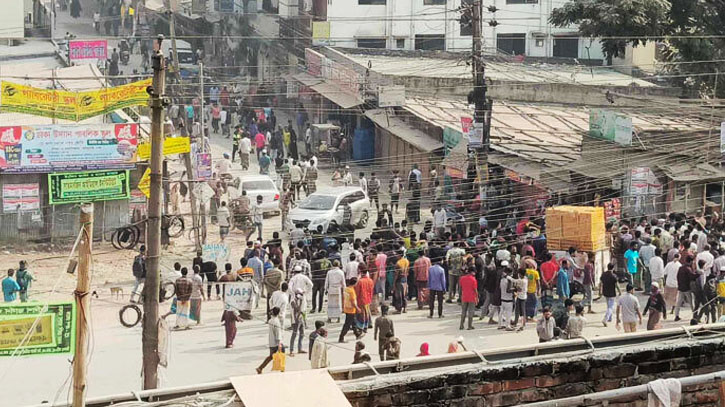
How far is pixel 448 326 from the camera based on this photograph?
22062 mm

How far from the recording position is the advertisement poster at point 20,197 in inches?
1128

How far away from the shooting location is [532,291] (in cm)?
2159

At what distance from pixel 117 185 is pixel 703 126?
1446cm

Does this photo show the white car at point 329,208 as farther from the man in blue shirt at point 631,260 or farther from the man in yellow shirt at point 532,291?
the man in yellow shirt at point 532,291

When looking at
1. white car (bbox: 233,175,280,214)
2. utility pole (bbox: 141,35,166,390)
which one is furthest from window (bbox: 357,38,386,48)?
utility pole (bbox: 141,35,166,390)

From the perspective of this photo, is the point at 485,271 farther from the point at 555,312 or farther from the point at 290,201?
the point at 290,201

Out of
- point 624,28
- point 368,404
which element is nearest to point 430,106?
point 624,28

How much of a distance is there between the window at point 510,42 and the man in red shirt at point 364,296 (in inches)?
1337

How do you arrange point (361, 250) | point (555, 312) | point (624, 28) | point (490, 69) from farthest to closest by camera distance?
point (490, 69) < point (624, 28) < point (361, 250) < point (555, 312)

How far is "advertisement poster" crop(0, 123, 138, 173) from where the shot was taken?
2850cm

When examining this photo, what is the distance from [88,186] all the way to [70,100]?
1.97m

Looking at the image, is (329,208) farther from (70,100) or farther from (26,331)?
(26,331)

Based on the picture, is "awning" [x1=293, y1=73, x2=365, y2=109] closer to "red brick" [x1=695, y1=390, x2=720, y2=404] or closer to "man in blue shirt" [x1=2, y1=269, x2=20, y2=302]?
"man in blue shirt" [x1=2, y1=269, x2=20, y2=302]

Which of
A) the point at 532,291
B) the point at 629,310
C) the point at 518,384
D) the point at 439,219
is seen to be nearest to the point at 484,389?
the point at 518,384
